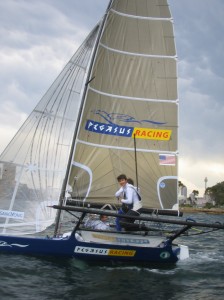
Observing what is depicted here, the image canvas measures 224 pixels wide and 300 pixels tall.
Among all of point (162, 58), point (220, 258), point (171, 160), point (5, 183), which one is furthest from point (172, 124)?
point (5, 183)

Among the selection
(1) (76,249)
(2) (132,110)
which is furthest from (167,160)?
(1) (76,249)

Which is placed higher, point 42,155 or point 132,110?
point 132,110

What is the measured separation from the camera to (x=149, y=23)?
45.6 ft

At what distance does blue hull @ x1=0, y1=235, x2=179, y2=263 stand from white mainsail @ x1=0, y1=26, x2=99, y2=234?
48 cm

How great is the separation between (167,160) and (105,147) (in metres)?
2.10

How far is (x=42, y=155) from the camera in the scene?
11969 millimetres

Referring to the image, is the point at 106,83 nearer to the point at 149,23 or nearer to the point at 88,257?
the point at 149,23

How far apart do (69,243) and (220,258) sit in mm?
5601

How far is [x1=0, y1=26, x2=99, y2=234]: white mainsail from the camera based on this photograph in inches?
→ 443

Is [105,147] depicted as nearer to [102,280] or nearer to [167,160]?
[167,160]

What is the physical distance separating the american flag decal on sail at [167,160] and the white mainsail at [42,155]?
3096 mm

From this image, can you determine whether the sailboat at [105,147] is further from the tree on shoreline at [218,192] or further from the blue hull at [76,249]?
the tree on shoreline at [218,192]

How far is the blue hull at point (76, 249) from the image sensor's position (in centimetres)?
1079

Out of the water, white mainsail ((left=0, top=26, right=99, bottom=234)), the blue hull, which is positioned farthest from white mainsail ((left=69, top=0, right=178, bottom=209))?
the water
